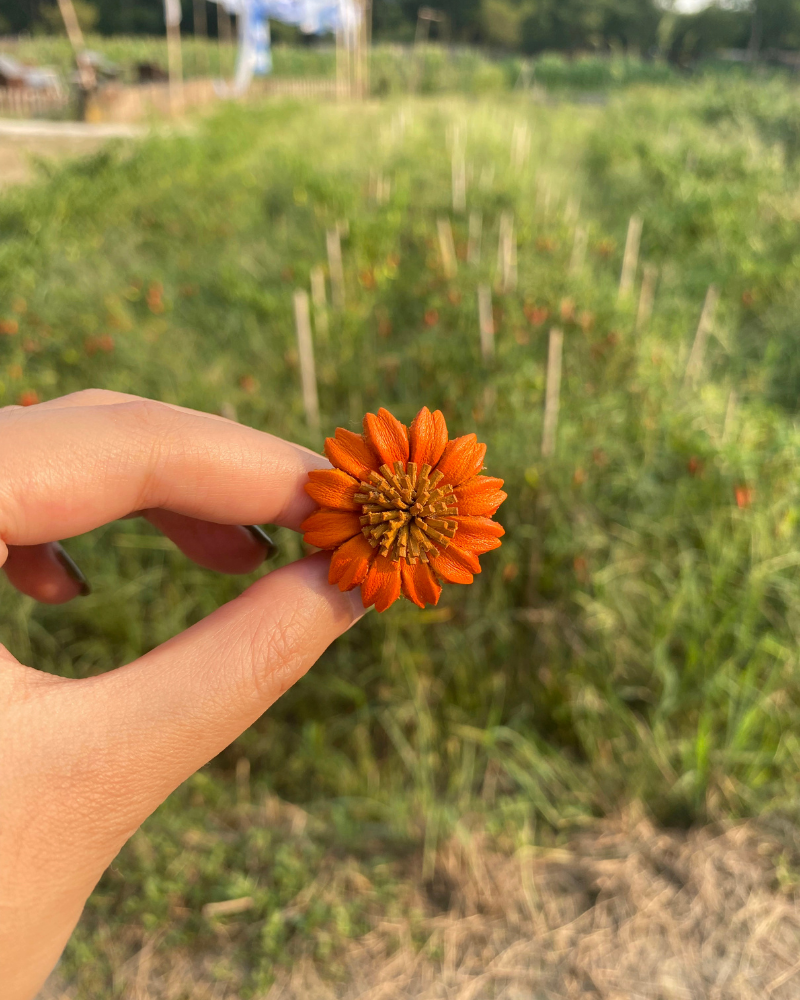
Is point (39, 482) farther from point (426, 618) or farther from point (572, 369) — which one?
point (572, 369)

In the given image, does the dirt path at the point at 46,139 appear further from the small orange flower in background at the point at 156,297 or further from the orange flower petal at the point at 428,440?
the orange flower petal at the point at 428,440

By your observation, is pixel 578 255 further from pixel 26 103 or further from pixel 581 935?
pixel 26 103

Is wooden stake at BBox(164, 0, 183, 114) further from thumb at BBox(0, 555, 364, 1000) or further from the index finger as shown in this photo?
thumb at BBox(0, 555, 364, 1000)

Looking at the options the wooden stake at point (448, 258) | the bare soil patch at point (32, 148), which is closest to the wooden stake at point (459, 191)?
the wooden stake at point (448, 258)

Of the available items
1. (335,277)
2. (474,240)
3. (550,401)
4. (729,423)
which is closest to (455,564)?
(550,401)

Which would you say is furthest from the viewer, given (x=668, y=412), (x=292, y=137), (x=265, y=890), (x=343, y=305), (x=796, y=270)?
(x=292, y=137)

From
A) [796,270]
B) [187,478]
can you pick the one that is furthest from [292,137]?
[187,478]

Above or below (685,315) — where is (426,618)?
below
